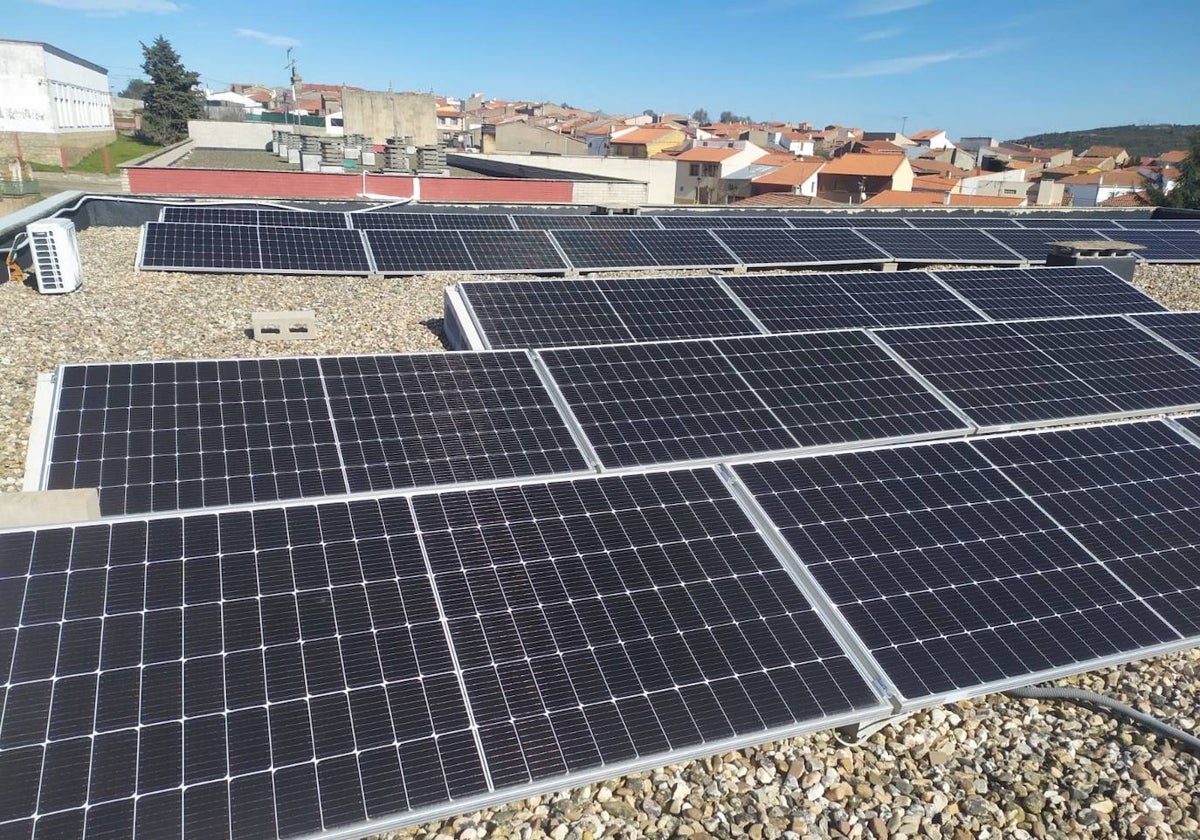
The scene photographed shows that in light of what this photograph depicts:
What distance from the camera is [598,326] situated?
16.0 meters

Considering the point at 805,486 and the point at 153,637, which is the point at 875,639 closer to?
the point at 805,486

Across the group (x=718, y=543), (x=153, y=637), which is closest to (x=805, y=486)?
(x=718, y=543)

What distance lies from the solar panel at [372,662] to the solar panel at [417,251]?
15.5 m

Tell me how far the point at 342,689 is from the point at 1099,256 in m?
26.9

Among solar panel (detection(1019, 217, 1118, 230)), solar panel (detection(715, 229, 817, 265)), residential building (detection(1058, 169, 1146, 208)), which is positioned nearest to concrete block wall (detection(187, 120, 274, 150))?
solar panel (detection(715, 229, 817, 265))

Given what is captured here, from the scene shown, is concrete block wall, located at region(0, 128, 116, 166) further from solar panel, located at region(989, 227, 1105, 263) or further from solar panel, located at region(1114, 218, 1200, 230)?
solar panel, located at region(1114, 218, 1200, 230)

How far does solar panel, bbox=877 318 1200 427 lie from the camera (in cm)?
1304

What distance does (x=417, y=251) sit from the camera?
76.5 feet

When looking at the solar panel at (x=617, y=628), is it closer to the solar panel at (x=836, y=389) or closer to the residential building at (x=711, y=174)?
the solar panel at (x=836, y=389)

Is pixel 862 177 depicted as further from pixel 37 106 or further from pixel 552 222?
pixel 37 106

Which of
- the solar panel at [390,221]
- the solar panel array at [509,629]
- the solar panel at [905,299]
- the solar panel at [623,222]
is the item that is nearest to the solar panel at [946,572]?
the solar panel array at [509,629]

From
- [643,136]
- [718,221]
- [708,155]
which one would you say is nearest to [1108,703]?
[718,221]

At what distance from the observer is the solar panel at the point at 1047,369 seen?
1304 cm

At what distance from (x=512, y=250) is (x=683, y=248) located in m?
5.84
